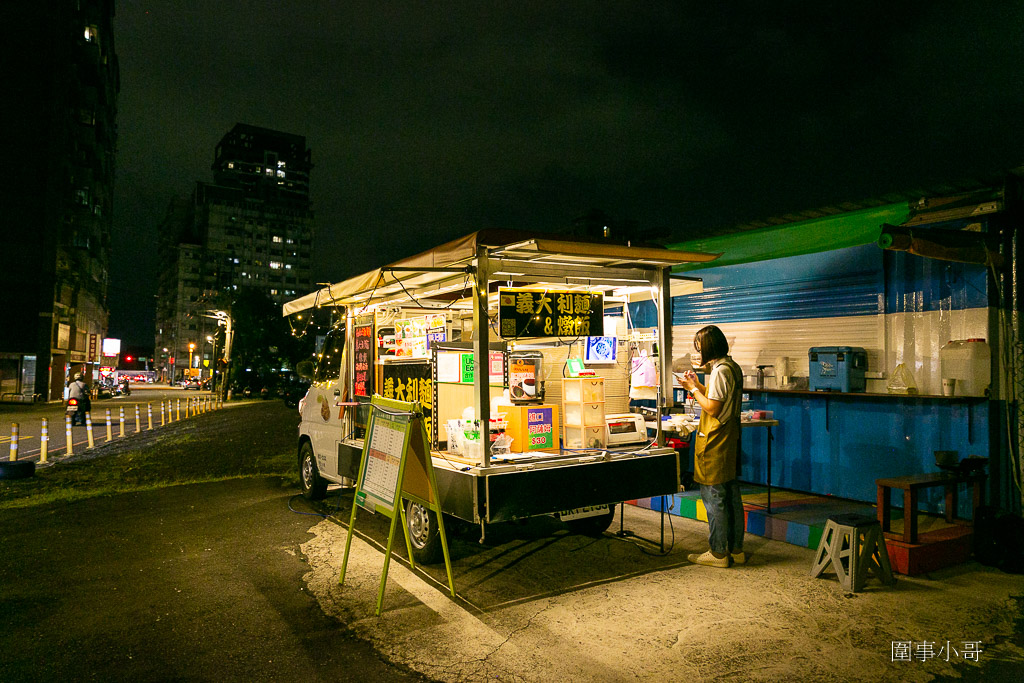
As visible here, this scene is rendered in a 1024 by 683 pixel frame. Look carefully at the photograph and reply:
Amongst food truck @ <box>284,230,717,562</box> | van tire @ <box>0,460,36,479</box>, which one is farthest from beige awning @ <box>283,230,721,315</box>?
van tire @ <box>0,460,36,479</box>

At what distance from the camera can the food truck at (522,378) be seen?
195 inches

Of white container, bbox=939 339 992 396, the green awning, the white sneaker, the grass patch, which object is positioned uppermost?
the green awning

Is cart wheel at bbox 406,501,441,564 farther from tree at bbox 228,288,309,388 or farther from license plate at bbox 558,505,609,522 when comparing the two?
tree at bbox 228,288,309,388

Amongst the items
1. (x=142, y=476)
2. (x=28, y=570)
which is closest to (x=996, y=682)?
Result: (x=28, y=570)

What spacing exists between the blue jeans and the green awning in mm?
2616

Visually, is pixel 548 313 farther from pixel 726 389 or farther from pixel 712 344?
pixel 726 389

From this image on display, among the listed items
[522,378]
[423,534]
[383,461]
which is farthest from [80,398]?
[522,378]

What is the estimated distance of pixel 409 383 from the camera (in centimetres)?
670

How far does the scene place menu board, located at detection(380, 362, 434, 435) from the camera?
6340 mm

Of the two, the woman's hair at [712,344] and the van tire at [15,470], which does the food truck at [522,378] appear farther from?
the van tire at [15,470]

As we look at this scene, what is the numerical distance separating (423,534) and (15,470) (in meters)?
8.81

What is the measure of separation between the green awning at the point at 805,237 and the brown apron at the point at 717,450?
6.85 ft

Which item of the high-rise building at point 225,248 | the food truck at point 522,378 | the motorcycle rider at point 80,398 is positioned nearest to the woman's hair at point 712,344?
the food truck at point 522,378

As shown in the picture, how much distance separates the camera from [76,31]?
131ft
